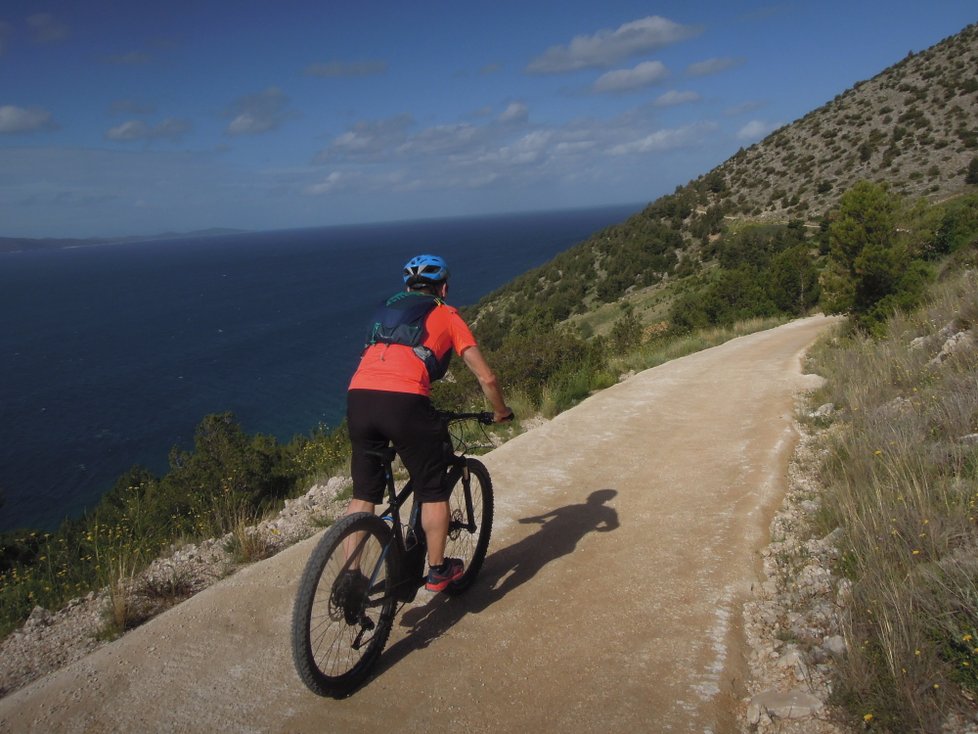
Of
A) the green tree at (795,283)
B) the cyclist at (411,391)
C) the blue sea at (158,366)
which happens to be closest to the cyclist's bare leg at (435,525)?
the cyclist at (411,391)

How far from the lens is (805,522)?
16.1 ft

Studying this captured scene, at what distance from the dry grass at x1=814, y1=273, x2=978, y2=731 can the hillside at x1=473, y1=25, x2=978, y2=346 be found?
90.1 feet

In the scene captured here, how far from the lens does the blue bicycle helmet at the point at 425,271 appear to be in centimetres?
383

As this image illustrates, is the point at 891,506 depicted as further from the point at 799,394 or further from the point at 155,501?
the point at 155,501

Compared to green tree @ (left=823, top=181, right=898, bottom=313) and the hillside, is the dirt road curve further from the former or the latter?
the hillside

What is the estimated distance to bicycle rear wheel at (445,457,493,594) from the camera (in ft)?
14.3

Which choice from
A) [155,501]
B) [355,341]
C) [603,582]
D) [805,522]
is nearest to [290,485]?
[155,501]

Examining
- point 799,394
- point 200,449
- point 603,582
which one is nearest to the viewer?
point 603,582

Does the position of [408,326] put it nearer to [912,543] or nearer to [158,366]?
[912,543]

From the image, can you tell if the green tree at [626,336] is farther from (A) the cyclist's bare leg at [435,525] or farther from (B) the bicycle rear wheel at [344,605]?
(B) the bicycle rear wheel at [344,605]

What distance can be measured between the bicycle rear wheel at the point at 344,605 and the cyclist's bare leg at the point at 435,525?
0.25 m

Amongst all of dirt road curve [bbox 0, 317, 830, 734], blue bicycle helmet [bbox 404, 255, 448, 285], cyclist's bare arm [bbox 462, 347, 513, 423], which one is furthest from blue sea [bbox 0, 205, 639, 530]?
cyclist's bare arm [bbox 462, 347, 513, 423]

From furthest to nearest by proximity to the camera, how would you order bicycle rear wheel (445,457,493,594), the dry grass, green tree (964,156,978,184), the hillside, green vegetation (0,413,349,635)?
the hillside < green tree (964,156,978,184) < green vegetation (0,413,349,635) < bicycle rear wheel (445,457,493,594) < the dry grass

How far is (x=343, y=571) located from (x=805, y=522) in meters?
3.42
